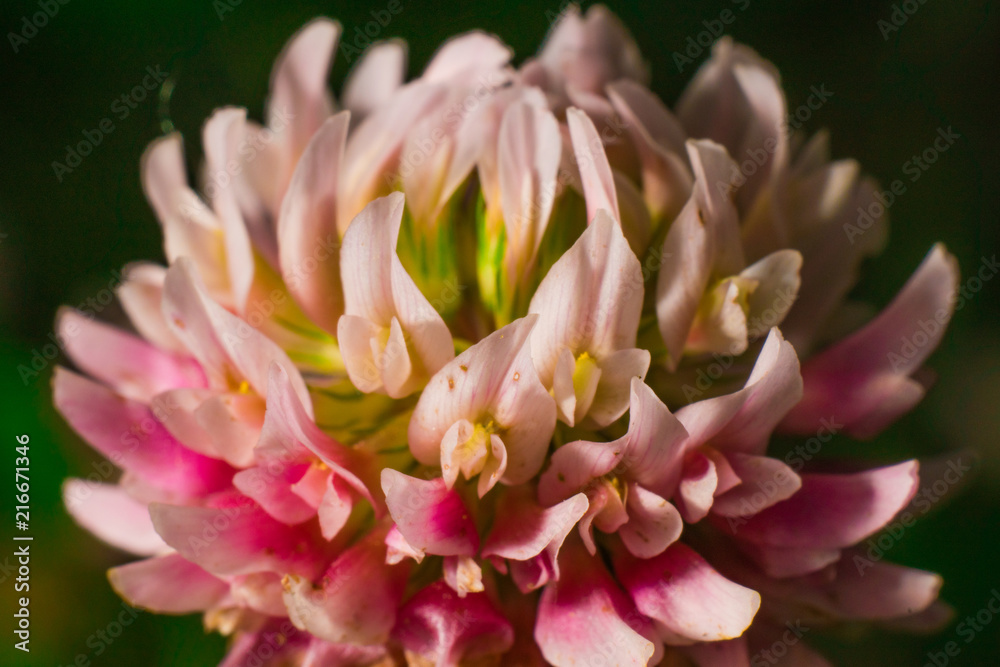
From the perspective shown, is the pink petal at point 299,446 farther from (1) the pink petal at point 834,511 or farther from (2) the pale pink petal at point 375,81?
(2) the pale pink petal at point 375,81

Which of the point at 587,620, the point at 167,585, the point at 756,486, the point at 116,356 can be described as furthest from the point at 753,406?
the point at 116,356

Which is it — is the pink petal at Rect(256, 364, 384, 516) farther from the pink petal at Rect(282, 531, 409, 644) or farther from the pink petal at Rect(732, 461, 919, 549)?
the pink petal at Rect(732, 461, 919, 549)

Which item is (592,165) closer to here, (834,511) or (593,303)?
(593,303)

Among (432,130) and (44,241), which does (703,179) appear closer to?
(432,130)

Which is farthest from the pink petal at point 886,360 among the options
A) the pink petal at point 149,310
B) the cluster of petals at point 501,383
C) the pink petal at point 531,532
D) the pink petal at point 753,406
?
the pink petal at point 149,310

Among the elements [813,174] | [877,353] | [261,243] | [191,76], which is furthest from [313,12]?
[877,353]

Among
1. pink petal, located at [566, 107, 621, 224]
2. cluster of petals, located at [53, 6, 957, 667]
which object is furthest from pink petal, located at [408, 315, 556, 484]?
pink petal, located at [566, 107, 621, 224]
